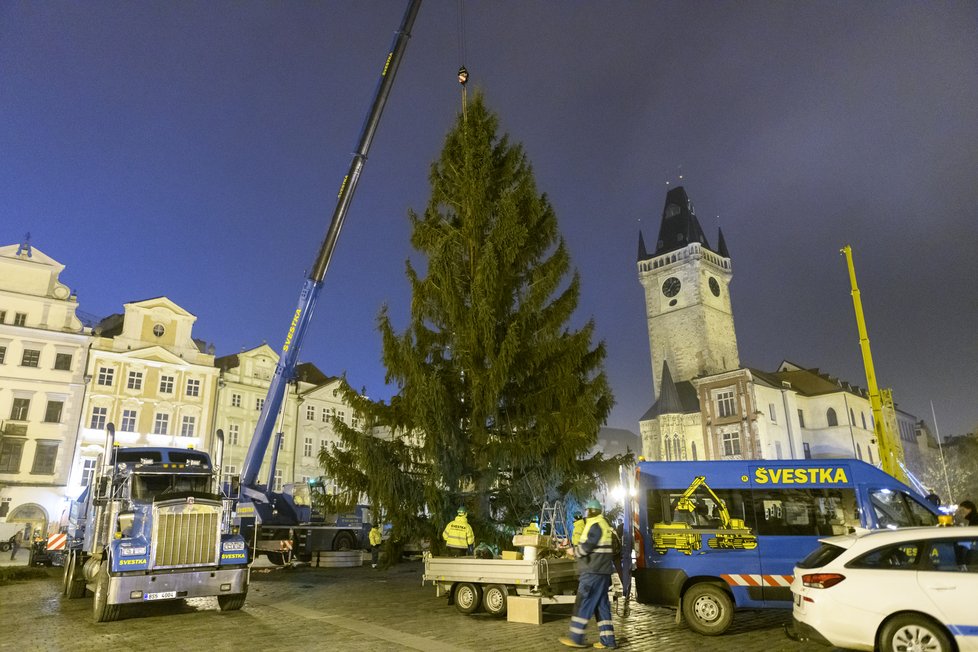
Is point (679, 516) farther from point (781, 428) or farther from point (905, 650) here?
point (781, 428)

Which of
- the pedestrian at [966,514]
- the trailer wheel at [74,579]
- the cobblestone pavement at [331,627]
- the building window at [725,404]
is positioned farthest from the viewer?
the building window at [725,404]

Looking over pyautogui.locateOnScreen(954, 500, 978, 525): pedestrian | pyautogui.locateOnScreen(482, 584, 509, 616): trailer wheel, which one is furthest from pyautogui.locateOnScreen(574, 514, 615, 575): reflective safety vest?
pyautogui.locateOnScreen(954, 500, 978, 525): pedestrian

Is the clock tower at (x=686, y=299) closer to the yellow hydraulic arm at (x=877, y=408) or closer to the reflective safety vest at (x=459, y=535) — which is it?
the yellow hydraulic arm at (x=877, y=408)

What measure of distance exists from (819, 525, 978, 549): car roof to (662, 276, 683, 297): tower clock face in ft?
271

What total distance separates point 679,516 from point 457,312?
25.3ft

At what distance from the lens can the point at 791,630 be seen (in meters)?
7.93

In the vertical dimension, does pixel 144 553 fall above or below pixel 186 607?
above

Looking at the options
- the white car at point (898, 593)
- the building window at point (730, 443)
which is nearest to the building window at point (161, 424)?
the white car at point (898, 593)

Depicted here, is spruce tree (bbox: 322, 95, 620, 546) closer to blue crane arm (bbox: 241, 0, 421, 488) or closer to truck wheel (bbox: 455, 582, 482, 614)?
truck wheel (bbox: 455, 582, 482, 614)

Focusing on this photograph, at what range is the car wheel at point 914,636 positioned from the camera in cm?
671

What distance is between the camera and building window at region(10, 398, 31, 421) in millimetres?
37000

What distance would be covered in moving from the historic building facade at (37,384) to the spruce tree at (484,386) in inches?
1224

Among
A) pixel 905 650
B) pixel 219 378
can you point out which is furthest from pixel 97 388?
pixel 905 650

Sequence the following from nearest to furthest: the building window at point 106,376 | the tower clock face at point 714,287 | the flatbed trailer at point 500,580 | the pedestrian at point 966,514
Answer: the flatbed trailer at point 500,580
the pedestrian at point 966,514
the building window at point 106,376
the tower clock face at point 714,287
